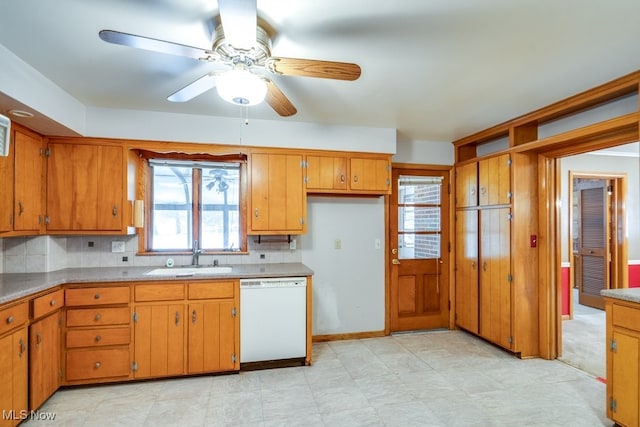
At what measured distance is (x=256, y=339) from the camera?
298cm

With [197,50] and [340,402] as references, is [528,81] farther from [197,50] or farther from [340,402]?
[340,402]

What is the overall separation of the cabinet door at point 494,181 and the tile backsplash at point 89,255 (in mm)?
2172

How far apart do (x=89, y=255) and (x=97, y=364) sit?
42.9 inches

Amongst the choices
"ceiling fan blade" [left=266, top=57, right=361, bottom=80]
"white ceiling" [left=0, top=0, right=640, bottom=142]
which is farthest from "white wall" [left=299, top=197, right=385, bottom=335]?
"ceiling fan blade" [left=266, top=57, right=361, bottom=80]

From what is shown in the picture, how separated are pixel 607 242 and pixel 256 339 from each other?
17.4 ft

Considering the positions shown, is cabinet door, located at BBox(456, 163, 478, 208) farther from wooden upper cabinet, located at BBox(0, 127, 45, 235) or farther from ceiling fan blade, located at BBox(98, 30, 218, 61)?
wooden upper cabinet, located at BBox(0, 127, 45, 235)

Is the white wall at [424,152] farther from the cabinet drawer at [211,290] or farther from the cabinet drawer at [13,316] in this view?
the cabinet drawer at [13,316]

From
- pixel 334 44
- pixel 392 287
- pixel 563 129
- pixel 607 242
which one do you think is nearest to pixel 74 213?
pixel 334 44

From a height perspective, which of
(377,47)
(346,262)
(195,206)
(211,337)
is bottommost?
(211,337)

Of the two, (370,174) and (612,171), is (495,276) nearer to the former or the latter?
(370,174)

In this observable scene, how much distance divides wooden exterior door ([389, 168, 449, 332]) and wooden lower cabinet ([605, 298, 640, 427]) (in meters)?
1.99

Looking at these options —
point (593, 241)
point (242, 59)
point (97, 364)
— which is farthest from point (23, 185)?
point (593, 241)

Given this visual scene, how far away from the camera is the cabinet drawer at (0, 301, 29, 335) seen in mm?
1979

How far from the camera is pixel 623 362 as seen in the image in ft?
6.96
